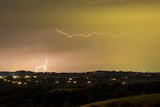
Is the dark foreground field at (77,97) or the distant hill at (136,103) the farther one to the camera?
the dark foreground field at (77,97)

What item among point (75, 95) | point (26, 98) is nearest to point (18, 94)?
point (26, 98)

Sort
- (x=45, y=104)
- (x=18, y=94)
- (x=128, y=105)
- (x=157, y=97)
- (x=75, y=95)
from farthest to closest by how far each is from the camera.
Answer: (x=18, y=94) → (x=75, y=95) → (x=45, y=104) → (x=157, y=97) → (x=128, y=105)

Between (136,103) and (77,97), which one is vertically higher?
(77,97)

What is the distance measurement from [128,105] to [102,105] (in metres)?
6.50

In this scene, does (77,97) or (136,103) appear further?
(77,97)

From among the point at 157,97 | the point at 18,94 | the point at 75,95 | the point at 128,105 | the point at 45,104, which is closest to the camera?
the point at 128,105

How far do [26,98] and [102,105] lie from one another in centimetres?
2749

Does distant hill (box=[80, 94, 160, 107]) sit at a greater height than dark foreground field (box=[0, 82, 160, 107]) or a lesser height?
lesser

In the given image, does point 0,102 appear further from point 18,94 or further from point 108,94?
point 108,94

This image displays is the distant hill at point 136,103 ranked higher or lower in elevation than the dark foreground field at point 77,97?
lower

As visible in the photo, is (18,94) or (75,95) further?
(18,94)

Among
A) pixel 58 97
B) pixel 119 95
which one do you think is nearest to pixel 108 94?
pixel 119 95

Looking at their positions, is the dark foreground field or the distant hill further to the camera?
the dark foreground field

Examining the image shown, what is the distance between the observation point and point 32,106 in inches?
4006
